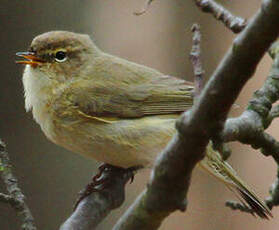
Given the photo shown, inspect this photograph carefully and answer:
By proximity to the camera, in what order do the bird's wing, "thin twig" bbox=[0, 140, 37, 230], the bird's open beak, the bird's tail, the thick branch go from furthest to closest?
the bird's open beak < the bird's wing < the bird's tail < "thin twig" bbox=[0, 140, 37, 230] < the thick branch

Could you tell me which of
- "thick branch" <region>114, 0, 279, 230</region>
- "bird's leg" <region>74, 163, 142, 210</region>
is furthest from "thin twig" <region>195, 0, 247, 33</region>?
"bird's leg" <region>74, 163, 142, 210</region>

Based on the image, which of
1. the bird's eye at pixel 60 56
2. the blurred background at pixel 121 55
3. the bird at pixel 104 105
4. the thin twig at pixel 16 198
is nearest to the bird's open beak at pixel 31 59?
the bird at pixel 104 105

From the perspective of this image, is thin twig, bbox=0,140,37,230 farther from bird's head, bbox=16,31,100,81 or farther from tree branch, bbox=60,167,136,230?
bird's head, bbox=16,31,100,81

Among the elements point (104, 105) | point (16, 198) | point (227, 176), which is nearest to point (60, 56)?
point (104, 105)

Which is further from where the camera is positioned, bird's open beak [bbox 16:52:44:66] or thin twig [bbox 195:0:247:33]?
bird's open beak [bbox 16:52:44:66]

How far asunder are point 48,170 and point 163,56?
1.79m

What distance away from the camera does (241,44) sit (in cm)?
169

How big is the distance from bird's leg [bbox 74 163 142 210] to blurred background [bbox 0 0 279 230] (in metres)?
1.10

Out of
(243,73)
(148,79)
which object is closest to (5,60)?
(148,79)

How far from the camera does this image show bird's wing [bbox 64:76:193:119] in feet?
12.2

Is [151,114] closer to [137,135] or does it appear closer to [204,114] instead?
[137,135]

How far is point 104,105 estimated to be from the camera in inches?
149

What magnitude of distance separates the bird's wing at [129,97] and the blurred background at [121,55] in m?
1.13

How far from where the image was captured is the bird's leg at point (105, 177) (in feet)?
11.3
